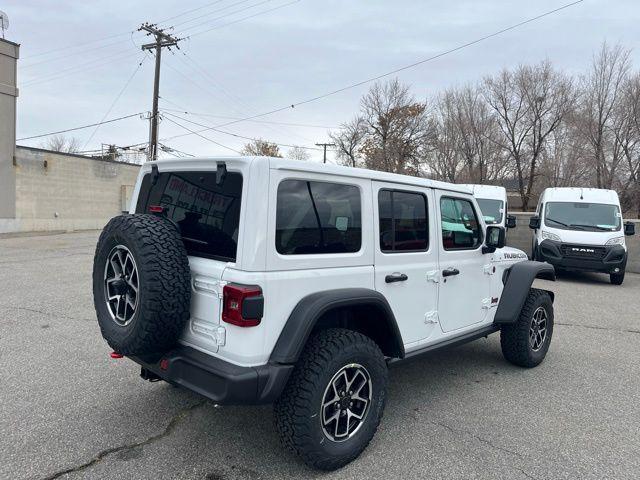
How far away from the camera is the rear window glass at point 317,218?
2.69 metres

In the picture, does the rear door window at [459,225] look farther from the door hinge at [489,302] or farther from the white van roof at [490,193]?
the white van roof at [490,193]

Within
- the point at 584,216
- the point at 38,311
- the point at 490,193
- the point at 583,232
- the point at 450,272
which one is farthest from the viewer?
the point at 490,193

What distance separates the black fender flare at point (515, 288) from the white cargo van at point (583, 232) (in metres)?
6.89

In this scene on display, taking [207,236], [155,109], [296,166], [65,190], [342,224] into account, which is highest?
[155,109]

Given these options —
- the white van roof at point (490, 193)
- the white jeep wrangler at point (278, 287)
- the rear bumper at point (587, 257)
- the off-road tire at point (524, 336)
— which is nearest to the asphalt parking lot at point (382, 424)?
the off-road tire at point (524, 336)

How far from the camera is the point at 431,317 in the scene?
3588mm

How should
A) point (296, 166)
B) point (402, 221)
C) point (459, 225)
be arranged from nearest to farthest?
point (296, 166)
point (402, 221)
point (459, 225)

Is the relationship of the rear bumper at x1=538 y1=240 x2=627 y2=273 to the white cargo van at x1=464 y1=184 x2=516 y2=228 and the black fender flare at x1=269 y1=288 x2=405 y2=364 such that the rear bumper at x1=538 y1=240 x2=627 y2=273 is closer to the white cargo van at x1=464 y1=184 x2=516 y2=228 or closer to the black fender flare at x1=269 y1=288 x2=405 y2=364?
the white cargo van at x1=464 y1=184 x2=516 y2=228

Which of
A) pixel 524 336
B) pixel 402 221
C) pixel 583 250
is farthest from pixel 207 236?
pixel 583 250

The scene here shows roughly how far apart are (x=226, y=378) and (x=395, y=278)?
1363 mm

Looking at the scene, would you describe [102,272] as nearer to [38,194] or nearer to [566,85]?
[38,194]

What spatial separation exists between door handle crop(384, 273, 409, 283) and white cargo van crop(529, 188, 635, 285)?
8801mm

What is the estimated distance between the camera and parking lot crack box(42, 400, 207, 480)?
2729mm

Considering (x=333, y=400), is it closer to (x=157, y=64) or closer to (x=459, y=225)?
(x=459, y=225)
